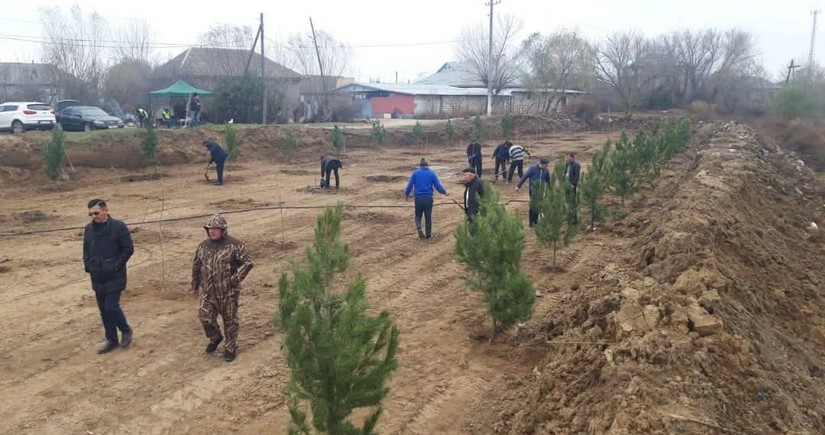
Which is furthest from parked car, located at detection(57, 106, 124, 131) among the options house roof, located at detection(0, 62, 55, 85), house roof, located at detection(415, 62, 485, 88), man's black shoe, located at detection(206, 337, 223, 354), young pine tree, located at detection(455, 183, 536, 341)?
house roof, located at detection(415, 62, 485, 88)

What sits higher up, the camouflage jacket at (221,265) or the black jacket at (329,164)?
the black jacket at (329,164)

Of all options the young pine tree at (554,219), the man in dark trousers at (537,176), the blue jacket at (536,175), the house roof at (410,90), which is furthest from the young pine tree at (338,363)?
the house roof at (410,90)

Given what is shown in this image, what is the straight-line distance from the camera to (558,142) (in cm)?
3731

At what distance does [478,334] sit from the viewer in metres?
7.47

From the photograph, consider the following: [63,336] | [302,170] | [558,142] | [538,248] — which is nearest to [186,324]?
[63,336]

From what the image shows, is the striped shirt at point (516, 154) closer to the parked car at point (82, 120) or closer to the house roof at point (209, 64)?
the parked car at point (82, 120)

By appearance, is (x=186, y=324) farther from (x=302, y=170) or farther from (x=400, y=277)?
(x=302, y=170)

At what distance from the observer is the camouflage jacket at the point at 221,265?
258 inches

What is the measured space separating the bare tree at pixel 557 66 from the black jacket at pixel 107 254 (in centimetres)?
4898

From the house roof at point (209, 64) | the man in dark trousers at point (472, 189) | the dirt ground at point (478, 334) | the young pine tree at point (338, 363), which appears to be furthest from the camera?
the house roof at point (209, 64)

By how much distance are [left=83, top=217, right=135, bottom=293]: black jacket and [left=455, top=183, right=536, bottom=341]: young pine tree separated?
3.66 meters

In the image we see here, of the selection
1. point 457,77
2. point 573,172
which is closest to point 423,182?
point 573,172

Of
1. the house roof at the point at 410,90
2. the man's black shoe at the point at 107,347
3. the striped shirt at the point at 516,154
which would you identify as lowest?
the man's black shoe at the point at 107,347

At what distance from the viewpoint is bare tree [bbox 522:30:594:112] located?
53.3 m
